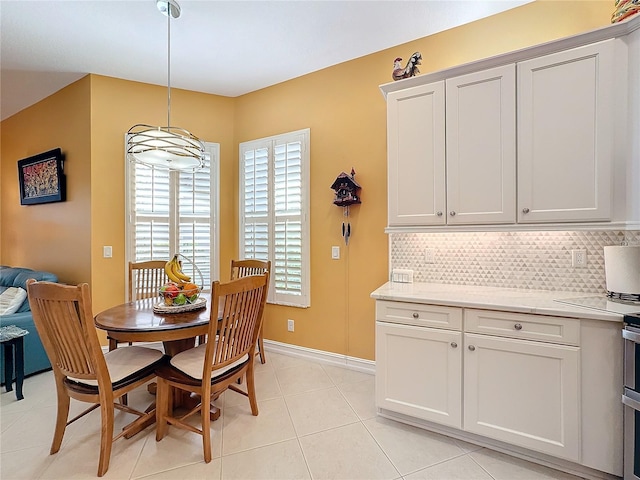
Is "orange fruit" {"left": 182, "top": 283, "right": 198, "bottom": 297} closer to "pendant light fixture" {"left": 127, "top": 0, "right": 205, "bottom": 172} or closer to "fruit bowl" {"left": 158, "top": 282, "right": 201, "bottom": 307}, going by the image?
"fruit bowl" {"left": 158, "top": 282, "right": 201, "bottom": 307}

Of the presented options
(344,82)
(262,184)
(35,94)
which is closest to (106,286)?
(262,184)

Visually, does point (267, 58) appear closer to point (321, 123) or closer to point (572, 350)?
point (321, 123)

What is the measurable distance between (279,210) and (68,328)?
2160mm

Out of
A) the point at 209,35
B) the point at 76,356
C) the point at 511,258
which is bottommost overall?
the point at 76,356

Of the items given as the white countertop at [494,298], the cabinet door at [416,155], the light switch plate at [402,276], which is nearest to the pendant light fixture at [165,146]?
the cabinet door at [416,155]

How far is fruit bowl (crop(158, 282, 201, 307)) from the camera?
7.41 ft

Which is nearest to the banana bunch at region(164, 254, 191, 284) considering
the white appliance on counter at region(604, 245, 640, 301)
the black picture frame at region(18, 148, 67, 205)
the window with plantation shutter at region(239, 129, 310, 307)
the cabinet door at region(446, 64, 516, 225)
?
the window with plantation shutter at region(239, 129, 310, 307)

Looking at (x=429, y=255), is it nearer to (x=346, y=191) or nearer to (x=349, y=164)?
(x=346, y=191)

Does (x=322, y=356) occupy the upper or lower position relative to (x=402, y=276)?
lower

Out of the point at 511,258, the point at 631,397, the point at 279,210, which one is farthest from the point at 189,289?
the point at 631,397

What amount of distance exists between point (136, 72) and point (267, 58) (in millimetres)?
→ 1407

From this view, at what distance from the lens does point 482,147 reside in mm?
2117

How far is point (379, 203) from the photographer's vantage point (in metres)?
2.94

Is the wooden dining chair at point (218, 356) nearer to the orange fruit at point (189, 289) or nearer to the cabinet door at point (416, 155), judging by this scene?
the orange fruit at point (189, 289)
